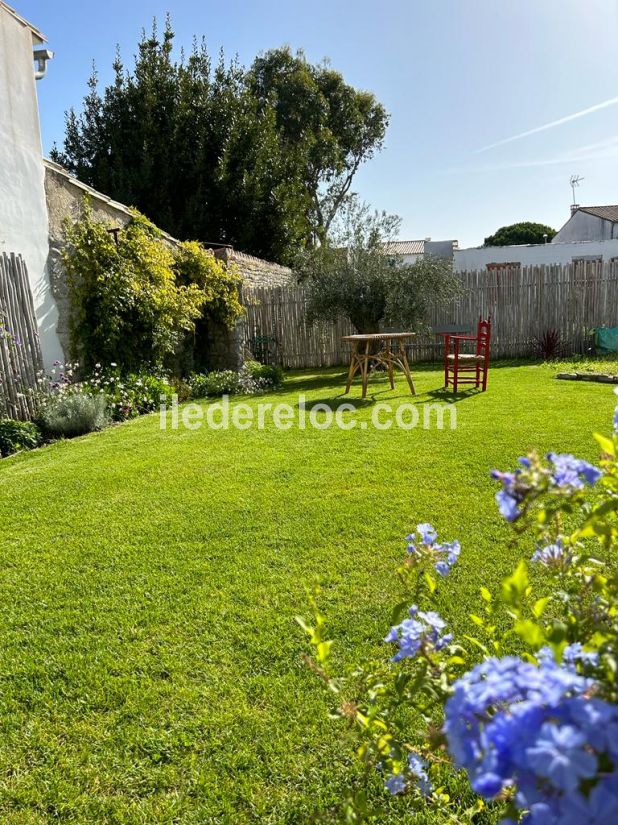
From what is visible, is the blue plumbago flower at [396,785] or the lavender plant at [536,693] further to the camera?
the blue plumbago flower at [396,785]

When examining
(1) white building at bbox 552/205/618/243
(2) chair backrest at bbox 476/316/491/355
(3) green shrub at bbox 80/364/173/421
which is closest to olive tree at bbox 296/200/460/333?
(2) chair backrest at bbox 476/316/491/355

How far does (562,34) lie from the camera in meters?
6.12

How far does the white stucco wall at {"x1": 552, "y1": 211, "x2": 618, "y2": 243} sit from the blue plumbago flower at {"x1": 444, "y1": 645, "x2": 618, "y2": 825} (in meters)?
28.7

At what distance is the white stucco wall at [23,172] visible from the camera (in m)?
6.20

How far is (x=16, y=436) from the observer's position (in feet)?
18.7

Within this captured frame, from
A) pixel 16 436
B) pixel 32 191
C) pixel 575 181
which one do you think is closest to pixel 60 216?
pixel 32 191

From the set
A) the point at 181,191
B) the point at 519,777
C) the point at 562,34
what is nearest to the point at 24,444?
the point at 519,777

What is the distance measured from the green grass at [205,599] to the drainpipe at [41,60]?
17.4 feet

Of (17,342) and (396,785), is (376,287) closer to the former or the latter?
(17,342)

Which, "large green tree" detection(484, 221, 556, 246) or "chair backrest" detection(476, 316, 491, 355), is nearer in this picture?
"chair backrest" detection(476, 316, 491, 355)

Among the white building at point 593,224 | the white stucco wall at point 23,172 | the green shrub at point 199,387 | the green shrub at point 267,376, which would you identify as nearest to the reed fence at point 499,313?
the green shrub at point 267,376

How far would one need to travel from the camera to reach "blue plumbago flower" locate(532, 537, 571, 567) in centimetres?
115

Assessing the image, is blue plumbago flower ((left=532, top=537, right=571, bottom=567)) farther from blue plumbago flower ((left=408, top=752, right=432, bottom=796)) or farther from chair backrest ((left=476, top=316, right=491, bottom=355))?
chair backrest ((left=476, top=316, right=491, bottom=355))

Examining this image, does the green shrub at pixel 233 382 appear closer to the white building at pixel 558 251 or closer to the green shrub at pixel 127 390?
the green shrub at pixel 127 390
